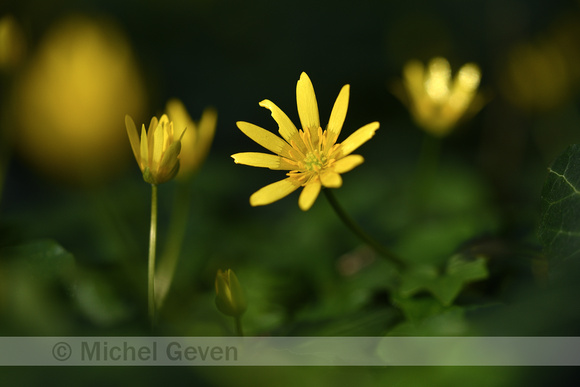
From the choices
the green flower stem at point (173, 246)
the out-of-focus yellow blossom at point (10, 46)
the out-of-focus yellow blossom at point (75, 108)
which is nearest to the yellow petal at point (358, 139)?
the green flower stem at point (173, 246)

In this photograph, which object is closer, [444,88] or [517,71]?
[444,88]

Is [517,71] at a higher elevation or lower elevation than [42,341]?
higher

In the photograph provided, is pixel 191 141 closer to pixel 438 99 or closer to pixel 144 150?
pixel 144 150

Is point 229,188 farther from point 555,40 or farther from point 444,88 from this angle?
point 555,40

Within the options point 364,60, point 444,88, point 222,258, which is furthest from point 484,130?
point 222,258

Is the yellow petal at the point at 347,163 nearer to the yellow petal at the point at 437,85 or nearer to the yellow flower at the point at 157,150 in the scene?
the yellow flower at the point at 157,150

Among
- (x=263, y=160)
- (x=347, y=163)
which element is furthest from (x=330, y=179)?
(x=263, y=160)
